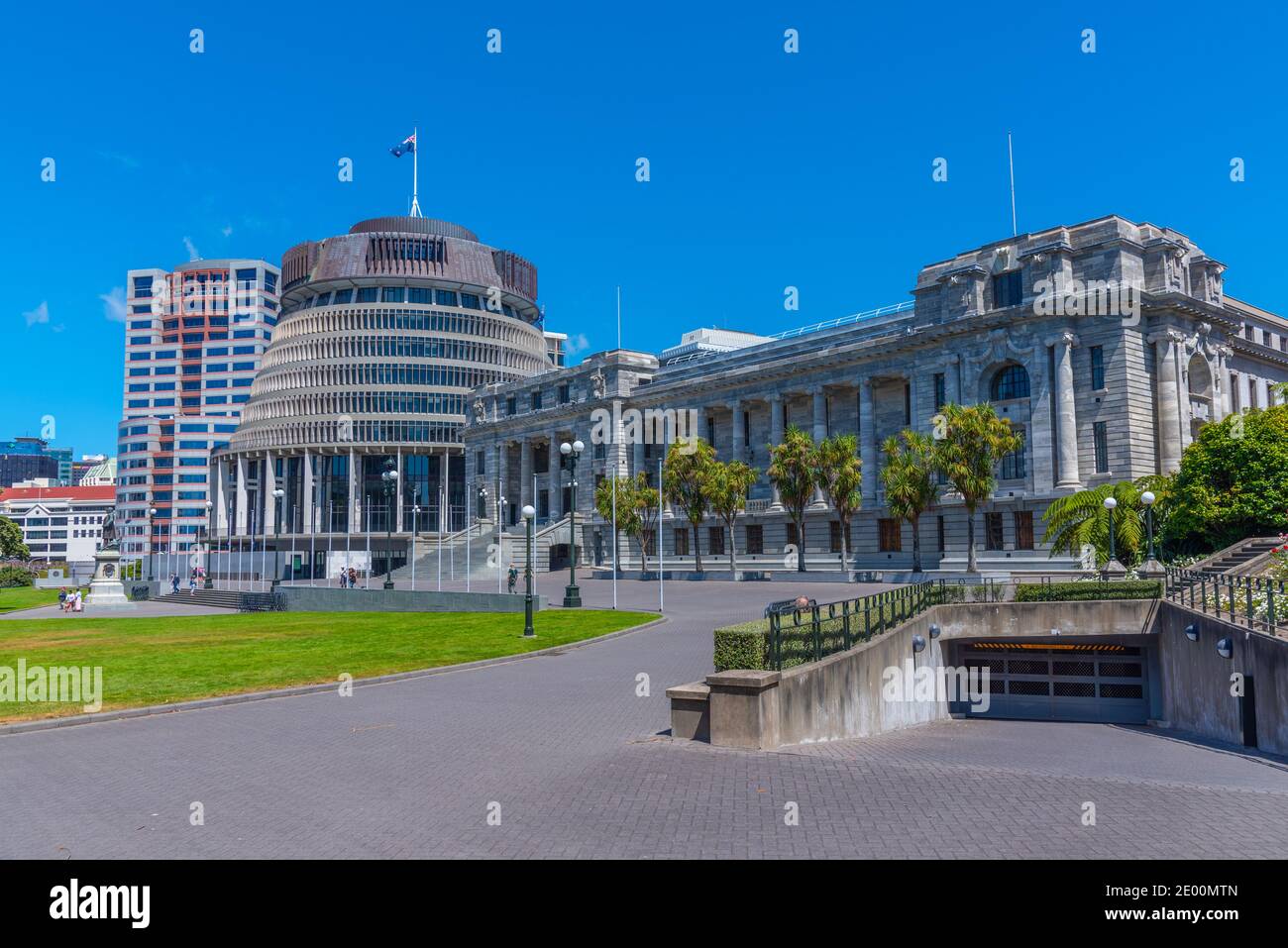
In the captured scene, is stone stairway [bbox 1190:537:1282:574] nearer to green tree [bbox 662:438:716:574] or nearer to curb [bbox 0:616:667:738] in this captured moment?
curb [bbox 0:616:667:738]

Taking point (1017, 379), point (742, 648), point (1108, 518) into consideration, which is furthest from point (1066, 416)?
point (742, 648)

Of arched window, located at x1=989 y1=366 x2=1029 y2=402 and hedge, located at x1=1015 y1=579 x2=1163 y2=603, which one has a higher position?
arched window, located at x1=989 y1=366 x2=1029 y2=402

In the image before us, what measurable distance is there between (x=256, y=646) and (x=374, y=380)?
86868mm

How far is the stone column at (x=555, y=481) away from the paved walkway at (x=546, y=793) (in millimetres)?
76394

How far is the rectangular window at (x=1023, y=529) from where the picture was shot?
57.2 meters

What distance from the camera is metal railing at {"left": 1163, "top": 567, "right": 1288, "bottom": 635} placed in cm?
1964

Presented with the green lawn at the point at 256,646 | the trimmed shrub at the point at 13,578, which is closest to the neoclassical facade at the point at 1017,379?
the green lawn at the point at 256,646

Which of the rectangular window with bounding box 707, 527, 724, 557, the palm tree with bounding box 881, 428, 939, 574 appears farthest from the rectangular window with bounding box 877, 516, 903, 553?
the rectangular window with bounding box 707, 527, 724, 557

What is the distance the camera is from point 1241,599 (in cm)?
2334

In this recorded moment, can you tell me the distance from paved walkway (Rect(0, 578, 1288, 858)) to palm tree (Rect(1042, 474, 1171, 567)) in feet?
74.1

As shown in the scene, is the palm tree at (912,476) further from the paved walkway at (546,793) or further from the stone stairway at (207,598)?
the stone stairway at (207,598)

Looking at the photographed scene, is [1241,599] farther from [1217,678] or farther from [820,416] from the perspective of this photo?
[820,416]

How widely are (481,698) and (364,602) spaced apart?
1224 inches
